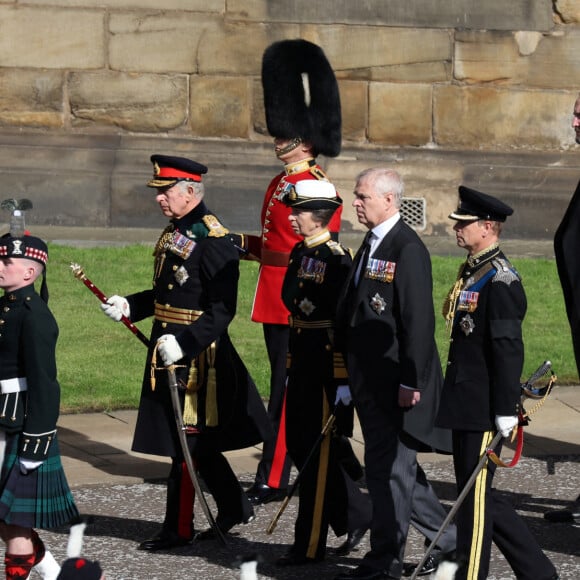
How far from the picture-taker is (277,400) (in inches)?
324

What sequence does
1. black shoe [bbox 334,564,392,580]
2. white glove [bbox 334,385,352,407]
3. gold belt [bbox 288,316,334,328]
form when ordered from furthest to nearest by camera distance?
gold belt [bbox 288,316,334,328] < white glove [bbox 334,385,352,407] < black shoe [bbox 334,564,392,580]

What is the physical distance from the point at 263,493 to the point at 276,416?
17.3 inches

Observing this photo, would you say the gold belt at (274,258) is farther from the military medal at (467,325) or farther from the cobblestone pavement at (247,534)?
the military medal at (467,325)

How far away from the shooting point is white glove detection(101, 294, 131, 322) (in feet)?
24.1

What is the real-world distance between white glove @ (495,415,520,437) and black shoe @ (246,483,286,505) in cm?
207

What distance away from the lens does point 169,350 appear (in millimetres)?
6941

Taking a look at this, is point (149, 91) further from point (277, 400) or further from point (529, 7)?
point (277, 400)

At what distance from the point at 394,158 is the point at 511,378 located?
9.02 meters

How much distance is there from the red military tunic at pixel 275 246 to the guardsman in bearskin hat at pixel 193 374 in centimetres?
102

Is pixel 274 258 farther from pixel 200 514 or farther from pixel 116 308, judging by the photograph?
pixel 200 514

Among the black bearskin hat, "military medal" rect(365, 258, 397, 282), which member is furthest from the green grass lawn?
"military medal" rect(365, 258, 397, 282)

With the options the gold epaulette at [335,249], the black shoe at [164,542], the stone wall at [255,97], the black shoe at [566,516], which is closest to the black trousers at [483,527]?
the gold epaulette at [335,249]

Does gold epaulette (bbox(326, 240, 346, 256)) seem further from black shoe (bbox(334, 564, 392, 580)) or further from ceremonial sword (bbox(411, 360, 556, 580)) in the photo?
→ black shoe (bbox(334, 564, 392, 580))

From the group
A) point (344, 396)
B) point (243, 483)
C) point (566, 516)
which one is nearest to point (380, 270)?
point (344, 396)
